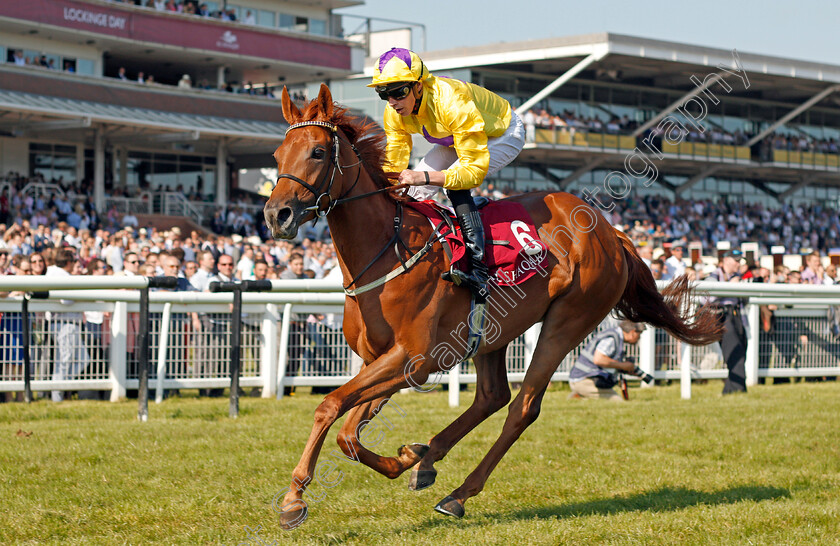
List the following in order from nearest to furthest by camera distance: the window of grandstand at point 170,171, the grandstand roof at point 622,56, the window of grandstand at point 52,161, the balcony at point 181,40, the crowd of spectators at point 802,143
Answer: the balcony at point 181,40
the window of grandstand at point 52,161
the window of grandstand at point 170,171
the grandstand roof at point 622,56
the crowd of spectators at point 802,143

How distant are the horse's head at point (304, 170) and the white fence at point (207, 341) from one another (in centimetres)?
333

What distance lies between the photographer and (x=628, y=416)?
7.53 m

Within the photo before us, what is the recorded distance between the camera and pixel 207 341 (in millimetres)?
8281

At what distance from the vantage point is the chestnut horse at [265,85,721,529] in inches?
155

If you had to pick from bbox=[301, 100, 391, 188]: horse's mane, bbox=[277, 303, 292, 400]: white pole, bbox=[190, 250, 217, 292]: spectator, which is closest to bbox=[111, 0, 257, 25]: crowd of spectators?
bbox=[190, 250, 217, 292]: spectator

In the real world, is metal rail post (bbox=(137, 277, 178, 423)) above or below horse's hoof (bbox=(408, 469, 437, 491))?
above

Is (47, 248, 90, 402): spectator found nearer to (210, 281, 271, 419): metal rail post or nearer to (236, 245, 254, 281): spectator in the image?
(210, 281, 271, 419): metal rail post

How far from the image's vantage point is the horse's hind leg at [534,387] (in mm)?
4418

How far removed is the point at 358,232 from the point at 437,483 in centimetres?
164

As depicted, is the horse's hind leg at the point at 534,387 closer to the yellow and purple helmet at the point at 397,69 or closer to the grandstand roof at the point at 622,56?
the yellow and purple helmet at the point at 397,69

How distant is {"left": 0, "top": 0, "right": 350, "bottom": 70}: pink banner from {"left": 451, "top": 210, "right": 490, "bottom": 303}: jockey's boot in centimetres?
2639

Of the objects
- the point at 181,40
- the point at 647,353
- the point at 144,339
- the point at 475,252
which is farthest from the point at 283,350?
the point at 181,40

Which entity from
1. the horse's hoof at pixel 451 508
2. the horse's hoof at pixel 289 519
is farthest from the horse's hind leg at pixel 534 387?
the horse's hoof at pixel 289 519

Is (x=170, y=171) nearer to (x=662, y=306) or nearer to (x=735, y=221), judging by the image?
(x=735, y=221)
